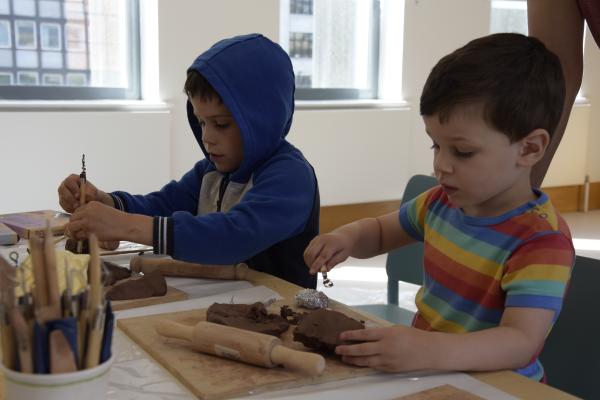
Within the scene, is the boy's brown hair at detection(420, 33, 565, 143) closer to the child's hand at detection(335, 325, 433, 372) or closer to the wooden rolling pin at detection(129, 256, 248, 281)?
the child's hand at detection(335, 325, 433, 372)

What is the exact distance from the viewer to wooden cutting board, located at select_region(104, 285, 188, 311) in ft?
3.64

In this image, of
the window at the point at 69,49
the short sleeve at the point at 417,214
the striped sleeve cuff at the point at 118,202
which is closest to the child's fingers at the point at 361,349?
the short sleeve at the point at 417,214

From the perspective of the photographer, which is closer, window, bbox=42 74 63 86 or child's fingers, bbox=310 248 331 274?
child's fingers, bbox=310 248 331 274

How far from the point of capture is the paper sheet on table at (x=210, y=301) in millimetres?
1095

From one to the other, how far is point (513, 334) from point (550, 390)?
0.36ft

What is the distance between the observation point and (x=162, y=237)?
134cm

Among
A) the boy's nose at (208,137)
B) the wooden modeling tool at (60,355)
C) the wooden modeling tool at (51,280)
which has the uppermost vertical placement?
the boy's nose at (208,137)

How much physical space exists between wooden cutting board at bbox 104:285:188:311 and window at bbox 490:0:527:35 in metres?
5.03

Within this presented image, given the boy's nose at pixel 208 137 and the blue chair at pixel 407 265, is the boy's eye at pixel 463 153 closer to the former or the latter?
the boy's nose at pixel 208 137

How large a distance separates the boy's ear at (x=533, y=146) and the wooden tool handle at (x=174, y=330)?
0.54 m

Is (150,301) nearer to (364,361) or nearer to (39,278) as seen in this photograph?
(364,361)

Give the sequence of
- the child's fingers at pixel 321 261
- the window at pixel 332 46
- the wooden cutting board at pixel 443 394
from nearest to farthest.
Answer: the wooden cutting board at pixel 443 394 → the child's fingers at pixel 321 261 → the window at pixel 332 46

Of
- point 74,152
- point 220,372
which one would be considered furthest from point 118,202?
point 74,152

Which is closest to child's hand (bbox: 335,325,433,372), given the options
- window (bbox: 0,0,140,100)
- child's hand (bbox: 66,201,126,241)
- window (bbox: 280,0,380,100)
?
child's hand (bbox: 66,201,126,241)
